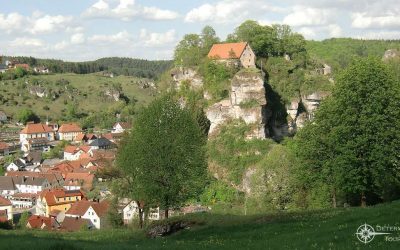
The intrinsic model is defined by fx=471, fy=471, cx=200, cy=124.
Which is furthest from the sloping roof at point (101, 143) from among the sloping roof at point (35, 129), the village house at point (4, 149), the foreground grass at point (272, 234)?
the foreground grass at point (272, 234)

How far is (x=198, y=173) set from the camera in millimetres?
38906

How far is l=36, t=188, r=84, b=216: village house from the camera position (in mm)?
84625

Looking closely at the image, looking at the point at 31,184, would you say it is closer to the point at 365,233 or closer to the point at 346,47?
the point at 365,233

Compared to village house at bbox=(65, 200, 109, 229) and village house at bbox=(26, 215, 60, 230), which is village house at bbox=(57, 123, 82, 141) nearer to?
village house at bbox=(65, 200, 109, 229)

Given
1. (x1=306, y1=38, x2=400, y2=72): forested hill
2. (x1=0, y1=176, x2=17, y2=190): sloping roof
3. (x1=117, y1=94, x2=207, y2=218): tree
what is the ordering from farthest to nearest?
(x1=306, y1=38, x2=400, y2=72): forested hill → (x1=0, y1=176, x2=17, y2=190): sloping roof → (x1=117, y1=94, x2=207, y2=218): tree

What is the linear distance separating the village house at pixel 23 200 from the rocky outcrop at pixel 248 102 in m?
49.7

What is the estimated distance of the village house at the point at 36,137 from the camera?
15288cm

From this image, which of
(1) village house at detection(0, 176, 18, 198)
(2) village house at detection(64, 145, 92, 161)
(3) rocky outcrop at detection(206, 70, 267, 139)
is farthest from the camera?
(2) village house at detection(64, 145, 92, 161)

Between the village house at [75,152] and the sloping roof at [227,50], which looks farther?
the village house at [75,152]

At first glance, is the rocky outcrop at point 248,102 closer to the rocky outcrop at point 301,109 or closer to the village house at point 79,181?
the rocky outcrop at point 301,109

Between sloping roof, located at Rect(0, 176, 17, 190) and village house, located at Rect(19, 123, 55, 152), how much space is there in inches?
1675

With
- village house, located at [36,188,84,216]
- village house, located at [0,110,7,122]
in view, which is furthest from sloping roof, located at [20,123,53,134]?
village house, located at [36,188,84,216]

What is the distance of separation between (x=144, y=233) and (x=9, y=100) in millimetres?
179472

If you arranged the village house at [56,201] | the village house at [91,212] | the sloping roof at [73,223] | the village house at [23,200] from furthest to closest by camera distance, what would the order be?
the village house at [23,200]
the village house at [56,201]
the village house at [91,212]
the sloping roof at [73,223]
